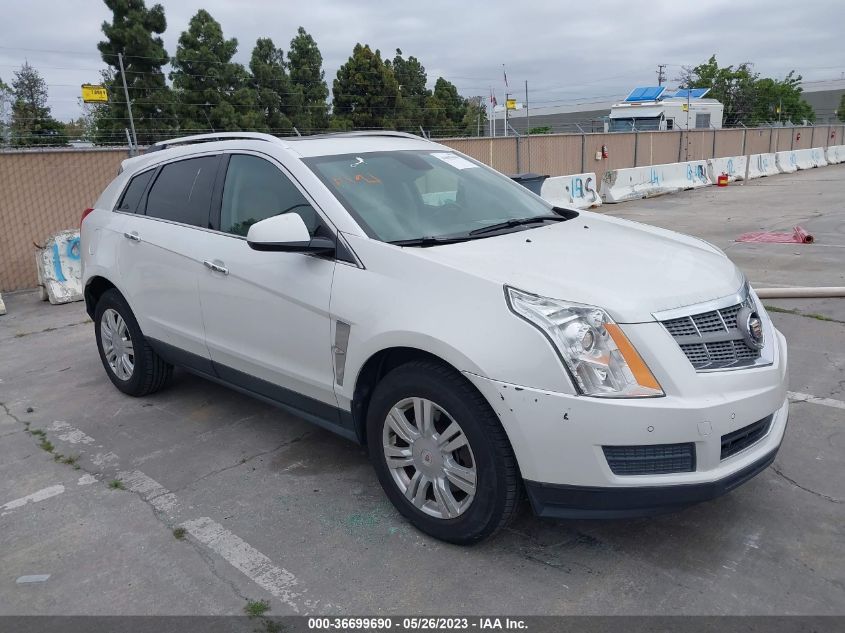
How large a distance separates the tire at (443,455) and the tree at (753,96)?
59.3m

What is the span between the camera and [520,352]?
110 inches

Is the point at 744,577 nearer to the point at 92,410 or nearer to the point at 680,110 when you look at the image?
the point at 92,410

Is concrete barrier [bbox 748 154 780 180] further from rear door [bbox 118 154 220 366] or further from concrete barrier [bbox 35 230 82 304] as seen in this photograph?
rear door [bbox 118 154 220 366]

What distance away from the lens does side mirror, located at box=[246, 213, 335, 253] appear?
3.46 metres

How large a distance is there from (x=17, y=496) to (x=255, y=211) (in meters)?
2.03

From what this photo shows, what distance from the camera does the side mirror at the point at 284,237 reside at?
346cm

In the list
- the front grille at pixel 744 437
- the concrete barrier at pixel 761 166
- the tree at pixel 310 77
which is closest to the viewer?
the front grille at pixel 744 437

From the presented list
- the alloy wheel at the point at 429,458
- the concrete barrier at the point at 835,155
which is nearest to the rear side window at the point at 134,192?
the alloy wheel at the point at 429,458

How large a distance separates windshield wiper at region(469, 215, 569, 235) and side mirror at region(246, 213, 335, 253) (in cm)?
80

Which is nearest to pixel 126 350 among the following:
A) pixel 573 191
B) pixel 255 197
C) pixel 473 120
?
pixel 255 197

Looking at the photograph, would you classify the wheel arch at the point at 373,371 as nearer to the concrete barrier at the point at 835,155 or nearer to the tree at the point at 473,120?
the concrete barrier at the point at 835,155

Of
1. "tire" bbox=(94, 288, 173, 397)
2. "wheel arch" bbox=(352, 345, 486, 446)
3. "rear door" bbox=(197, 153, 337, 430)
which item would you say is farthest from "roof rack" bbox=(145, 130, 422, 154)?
"wheel arch" bbox=(352, 345, 486, 446)

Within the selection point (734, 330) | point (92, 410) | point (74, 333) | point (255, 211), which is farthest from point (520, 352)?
point (74, 333)

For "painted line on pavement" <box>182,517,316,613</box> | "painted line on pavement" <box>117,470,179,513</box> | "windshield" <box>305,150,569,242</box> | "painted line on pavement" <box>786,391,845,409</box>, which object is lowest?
"painted line on pavement" <box>182,517,316,613</box>
